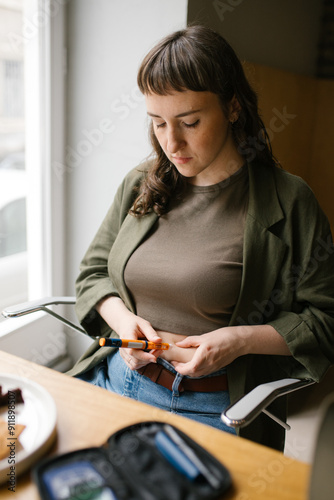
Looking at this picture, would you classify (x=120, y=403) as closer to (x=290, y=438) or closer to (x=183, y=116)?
(x=183, y=116)

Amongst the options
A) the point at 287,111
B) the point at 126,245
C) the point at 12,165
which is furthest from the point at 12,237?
the point at 287,111

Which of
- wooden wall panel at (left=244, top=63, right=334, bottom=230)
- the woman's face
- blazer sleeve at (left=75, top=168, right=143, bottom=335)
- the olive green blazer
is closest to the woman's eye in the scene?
the woman's face

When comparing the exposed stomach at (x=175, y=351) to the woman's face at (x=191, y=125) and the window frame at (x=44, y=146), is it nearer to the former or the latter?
the woman's face at (x=191, y=125)

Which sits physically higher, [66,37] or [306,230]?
[66,37]

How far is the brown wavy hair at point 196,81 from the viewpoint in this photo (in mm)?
1240

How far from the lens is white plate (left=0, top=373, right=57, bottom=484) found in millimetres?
750

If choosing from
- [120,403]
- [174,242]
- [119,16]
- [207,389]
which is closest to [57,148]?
[119,16]

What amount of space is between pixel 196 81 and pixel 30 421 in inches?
34.7

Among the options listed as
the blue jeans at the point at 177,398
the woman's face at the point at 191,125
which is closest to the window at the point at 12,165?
the woman's face at the point at 191,125

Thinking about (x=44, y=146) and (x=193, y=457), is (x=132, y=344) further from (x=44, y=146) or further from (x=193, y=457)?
(x=44, y=146)

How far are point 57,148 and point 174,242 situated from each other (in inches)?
39.9

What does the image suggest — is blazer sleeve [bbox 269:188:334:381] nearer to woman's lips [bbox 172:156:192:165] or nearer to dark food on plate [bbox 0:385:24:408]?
woman's lips [bbox 172:156:192:165]

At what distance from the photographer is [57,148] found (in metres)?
2.17

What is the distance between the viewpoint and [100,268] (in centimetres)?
161
